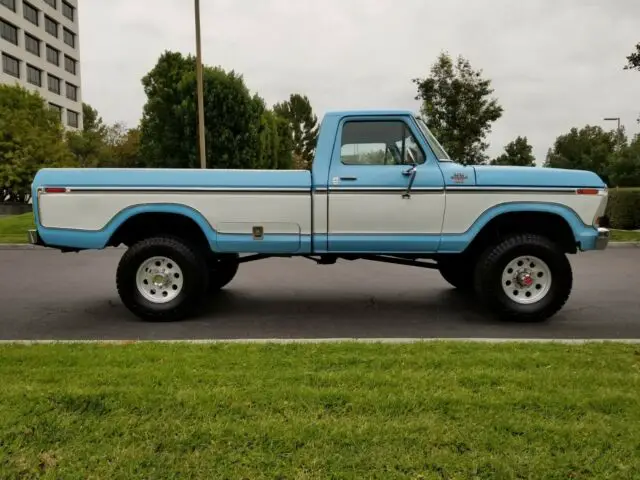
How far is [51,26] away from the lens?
67.6 meters

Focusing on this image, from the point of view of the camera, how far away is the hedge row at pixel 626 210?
21234 mm

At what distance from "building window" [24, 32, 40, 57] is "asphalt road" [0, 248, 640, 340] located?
59431 mm

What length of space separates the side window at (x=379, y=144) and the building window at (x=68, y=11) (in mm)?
75117

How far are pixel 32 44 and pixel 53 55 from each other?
4983 mm

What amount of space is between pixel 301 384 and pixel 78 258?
10.2 meters

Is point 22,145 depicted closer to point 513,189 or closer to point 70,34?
point 513,189

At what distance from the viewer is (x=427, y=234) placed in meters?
6.31

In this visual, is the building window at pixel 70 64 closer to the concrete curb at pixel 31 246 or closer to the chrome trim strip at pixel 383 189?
the concrete curb at pixel 31 246

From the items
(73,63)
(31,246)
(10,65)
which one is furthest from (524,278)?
(73,63)

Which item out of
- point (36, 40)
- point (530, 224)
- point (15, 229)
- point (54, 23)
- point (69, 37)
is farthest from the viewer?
point (69, 37)

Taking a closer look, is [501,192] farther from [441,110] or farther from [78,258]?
[441,110]

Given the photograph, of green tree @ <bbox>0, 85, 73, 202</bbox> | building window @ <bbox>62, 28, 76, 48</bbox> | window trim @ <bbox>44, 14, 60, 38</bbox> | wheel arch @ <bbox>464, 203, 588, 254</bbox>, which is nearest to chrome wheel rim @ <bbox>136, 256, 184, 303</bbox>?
wheel arch @ <bbox>464, 203, 588, 254</bbox>

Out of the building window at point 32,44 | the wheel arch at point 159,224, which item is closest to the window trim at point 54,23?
the building window at point 32,44

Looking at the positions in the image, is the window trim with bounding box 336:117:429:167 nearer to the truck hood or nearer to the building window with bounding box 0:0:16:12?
the truck hood
